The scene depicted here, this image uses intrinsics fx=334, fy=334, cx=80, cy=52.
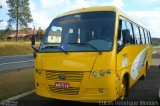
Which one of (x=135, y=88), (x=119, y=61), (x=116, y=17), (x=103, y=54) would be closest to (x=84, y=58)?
(x=103, y=54)

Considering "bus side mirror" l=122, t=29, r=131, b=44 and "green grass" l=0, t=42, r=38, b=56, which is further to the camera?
"green grass" l=0, t=42, r=38, b=56

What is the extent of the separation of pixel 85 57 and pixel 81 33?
101 centimetres

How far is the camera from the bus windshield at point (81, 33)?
8648 mm

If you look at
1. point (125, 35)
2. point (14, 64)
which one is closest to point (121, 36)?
point (125, 35)

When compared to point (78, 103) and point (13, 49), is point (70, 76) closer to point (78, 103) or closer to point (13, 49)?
point (78, 103)

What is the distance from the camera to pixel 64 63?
8383 mm

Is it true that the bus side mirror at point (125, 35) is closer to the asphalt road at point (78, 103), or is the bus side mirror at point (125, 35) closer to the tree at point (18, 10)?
the asphalt road at point (78, 103)

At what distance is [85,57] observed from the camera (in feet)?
27.3

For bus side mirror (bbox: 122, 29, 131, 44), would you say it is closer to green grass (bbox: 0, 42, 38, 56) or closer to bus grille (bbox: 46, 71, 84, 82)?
bus grille (bbox: 46, 71, 84, 82)

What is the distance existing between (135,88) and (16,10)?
88216 mm

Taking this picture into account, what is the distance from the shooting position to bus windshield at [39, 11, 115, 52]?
28.4 ft

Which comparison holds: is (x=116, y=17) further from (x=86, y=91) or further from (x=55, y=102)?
(x=55, y=102)

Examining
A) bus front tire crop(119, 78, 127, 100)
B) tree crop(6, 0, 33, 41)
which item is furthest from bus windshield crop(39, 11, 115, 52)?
tree crop(6, 0, 33, 41)

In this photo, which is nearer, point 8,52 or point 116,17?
point 116,17
